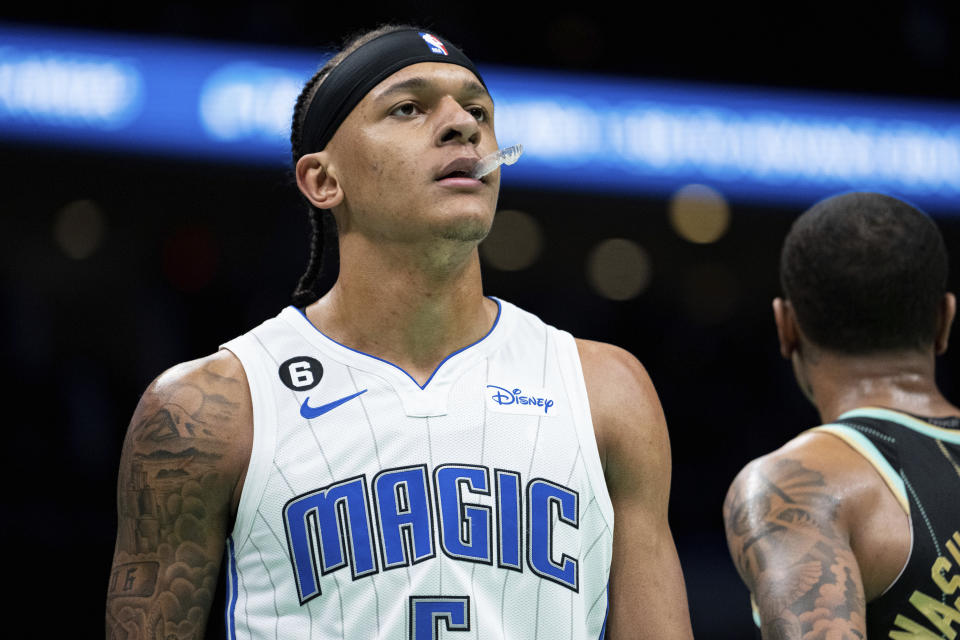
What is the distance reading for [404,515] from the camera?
2.51 metres

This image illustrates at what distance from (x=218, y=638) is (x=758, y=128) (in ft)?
17.3

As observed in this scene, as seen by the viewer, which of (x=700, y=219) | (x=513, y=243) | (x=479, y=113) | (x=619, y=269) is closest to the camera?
(x=479, y=113)

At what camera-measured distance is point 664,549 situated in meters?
2.72

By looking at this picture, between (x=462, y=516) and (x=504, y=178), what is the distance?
612 cm

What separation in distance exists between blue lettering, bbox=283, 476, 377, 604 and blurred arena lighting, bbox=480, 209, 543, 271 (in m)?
10.2

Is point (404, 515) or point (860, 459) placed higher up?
point (860, 459)

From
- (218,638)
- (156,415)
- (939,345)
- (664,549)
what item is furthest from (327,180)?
(218,638)

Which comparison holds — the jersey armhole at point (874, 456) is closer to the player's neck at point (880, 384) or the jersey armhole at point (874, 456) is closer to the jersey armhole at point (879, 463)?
the jersey armhole at point (879, 463)

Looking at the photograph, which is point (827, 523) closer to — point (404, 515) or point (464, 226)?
point (404, 515)

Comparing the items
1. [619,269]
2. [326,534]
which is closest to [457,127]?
[326,534]

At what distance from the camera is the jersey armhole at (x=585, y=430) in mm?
2645

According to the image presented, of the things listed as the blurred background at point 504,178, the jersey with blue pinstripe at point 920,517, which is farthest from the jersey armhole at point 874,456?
the blurred background at point 504,178

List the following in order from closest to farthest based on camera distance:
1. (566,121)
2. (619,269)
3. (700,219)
Result: (566,121) < (700,219) < (619,269)

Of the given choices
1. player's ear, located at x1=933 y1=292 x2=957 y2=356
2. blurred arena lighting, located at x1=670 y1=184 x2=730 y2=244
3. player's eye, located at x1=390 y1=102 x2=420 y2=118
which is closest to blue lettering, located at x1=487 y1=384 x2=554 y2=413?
player's eye, located at x1=390 y1=102 x2=420 y2=118
